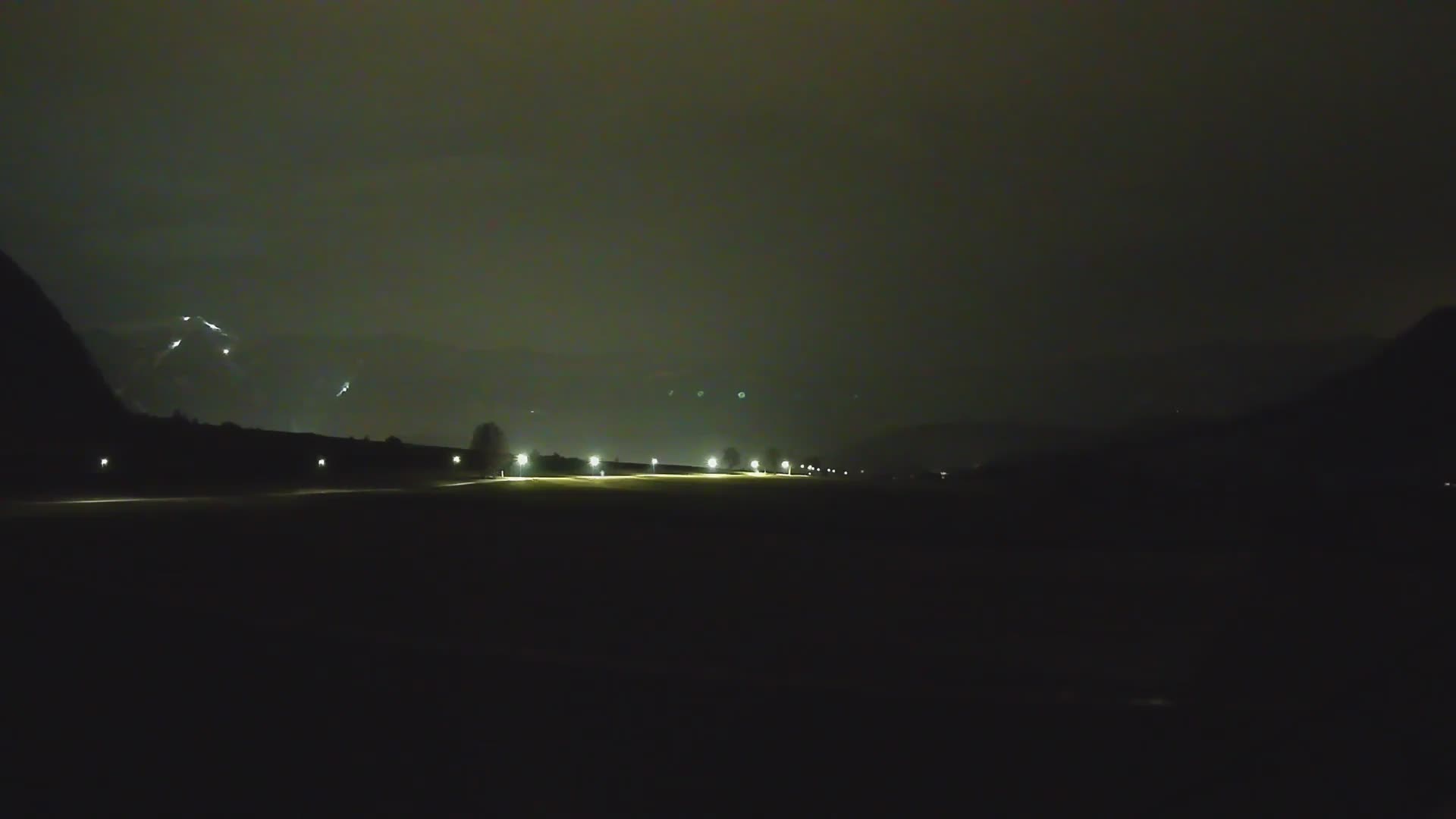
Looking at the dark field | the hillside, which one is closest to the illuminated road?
the dark field

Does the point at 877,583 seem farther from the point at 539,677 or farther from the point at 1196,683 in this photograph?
the point at 539,677

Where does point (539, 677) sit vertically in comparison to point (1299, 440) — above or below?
below

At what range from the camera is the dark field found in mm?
7004

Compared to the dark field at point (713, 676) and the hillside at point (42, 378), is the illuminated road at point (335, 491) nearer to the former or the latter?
the dark field at point (713, 676)

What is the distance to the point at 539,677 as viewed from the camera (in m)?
9.75

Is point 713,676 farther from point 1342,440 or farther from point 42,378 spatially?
point 42,378

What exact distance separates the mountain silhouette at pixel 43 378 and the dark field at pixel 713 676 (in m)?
35.4

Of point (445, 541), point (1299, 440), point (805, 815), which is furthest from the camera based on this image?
point (1299, 440)

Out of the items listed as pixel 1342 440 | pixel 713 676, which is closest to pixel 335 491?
pixel 713 676

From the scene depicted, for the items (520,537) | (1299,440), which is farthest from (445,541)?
(1299,440)

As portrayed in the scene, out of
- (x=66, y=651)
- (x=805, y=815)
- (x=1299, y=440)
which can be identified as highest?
(x=1299, y=440)

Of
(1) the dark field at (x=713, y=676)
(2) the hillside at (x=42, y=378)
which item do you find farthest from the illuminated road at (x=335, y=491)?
(2) the hillside at (x=42, y=378)

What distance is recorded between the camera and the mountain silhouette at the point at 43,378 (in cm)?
5228

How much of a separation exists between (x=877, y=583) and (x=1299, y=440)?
34.5 meters
